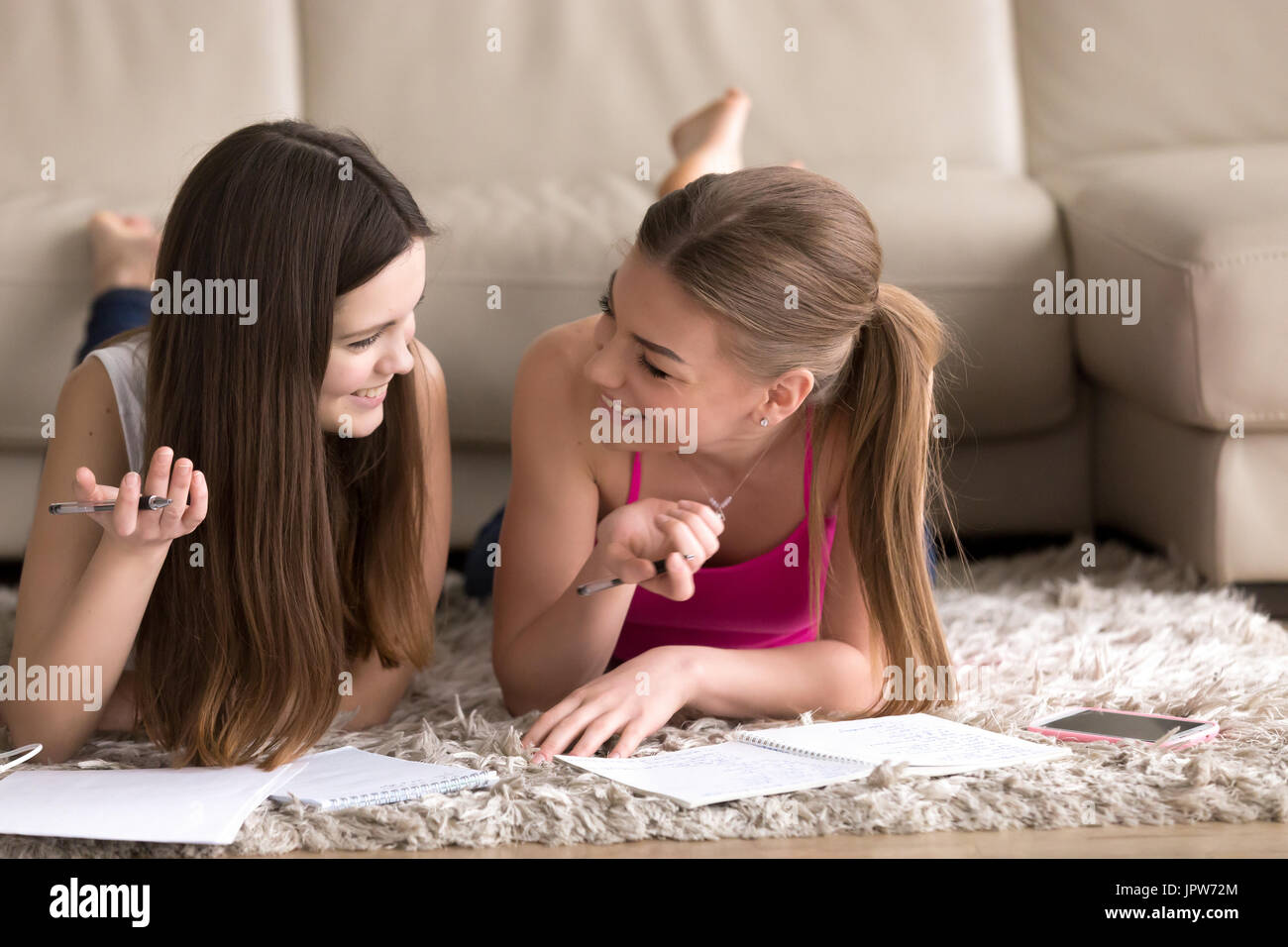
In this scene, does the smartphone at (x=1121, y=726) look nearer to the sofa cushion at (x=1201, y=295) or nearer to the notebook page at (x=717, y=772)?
the notebook page at (x=717, y=772)

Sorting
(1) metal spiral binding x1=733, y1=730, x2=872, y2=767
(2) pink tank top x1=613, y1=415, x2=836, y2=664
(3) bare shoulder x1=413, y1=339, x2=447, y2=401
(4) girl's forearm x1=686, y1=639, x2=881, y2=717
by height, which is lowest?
(1) metal spiral binding x1=733, y1=730, x2=872, y2=767

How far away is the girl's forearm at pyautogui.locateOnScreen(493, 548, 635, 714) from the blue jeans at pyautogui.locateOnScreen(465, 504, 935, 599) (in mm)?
404

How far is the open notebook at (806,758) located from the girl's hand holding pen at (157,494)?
13.6 inches

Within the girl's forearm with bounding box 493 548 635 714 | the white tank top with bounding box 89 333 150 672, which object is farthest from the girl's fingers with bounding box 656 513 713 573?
the white tank top with bounding box 89 333 150 672

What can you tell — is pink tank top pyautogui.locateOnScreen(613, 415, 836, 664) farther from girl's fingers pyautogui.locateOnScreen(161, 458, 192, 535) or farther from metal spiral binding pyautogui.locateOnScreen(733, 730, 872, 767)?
girl's fingers pyautogui.locateOnScreen(161, 458, 192, 535)

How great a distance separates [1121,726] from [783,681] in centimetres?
29

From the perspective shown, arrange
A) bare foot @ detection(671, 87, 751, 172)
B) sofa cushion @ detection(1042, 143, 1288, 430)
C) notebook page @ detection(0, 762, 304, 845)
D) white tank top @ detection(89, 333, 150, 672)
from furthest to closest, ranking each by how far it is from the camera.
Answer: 1. bare foot @ detection(671, 87, 751, 172)
2. sofa cushion @ detection(1042, 143, 1288, 430)
3. white tank top @ detection(89, 333, 150, 672)
4. notebook page @ detection(0, 762, 304, 845)

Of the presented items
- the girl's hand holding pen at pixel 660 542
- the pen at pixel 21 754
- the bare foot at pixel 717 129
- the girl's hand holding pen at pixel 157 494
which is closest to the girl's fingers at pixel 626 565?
the girl's hand holding pen at pixel 660 542

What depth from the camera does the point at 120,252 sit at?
161 cm

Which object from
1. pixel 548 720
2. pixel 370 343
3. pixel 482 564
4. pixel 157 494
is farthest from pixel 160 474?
pixel 482 564

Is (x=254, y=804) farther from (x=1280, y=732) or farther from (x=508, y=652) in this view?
(x=1280, y=732)

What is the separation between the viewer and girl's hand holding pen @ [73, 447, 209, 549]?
913mm

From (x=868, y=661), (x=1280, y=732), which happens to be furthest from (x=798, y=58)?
(x=1280, y=732)

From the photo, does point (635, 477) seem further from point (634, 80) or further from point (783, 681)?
point (634, 80)
